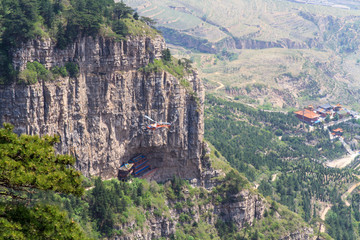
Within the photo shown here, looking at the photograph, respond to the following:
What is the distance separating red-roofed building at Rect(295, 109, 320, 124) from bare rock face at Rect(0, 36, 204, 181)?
112790mm

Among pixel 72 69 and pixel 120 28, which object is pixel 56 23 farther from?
pixel 120 28

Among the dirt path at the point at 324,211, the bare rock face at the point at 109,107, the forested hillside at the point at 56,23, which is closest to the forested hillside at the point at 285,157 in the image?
the dirt path at the point at 324,211

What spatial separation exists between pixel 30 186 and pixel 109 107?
152 feet

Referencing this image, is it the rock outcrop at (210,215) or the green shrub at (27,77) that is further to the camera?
the rock outcrop at (210,215)

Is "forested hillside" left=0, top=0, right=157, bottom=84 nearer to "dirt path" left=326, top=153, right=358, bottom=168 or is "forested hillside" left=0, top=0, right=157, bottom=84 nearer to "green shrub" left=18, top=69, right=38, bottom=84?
"green shrub" left=18, top=69, right=38, bottom=84

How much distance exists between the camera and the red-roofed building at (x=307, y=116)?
193 m

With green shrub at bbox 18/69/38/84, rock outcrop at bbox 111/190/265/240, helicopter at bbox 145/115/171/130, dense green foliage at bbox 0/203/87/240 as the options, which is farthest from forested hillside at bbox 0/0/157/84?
dense green foliage at bbox 0/203/87/240

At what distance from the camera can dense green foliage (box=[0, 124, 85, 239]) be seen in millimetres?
30703

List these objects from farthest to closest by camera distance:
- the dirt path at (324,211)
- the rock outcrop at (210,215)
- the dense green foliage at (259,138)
Answer: the dense green foliage at (259,138) < the dirt path at (324,211) < the rock outcrop at (210,215)

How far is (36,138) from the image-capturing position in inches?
1419

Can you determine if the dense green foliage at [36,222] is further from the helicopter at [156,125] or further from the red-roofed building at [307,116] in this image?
the red-roofed building at [307,116]

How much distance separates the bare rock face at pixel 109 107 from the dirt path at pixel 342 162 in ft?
288

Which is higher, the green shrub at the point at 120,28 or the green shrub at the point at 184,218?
the green shrub at the point at 120,28

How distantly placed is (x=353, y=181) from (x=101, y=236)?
9901 centimetres
